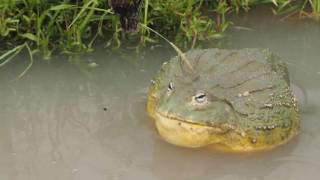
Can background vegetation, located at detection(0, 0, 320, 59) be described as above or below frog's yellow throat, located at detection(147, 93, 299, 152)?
above

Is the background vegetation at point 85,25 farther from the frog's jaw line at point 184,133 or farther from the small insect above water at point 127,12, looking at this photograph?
the frog's jaw line at point 184,133

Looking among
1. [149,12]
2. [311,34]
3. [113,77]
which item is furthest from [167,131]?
[311,34]

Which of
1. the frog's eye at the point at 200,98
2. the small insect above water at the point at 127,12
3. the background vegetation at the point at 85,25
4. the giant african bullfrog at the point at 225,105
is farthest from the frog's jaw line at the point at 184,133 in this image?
the background vegetation at the point at 85,25

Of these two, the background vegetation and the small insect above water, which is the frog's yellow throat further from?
the background vegetation

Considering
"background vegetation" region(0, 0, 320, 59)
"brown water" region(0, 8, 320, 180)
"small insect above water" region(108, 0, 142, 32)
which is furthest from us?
"background vegetation" region(0, 0, 320, 59)

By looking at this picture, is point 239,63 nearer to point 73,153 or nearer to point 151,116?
point 151,116

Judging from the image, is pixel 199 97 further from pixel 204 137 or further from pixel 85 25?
pixel 85 25

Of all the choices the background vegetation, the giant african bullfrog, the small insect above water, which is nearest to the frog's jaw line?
the giant african bullfrog
